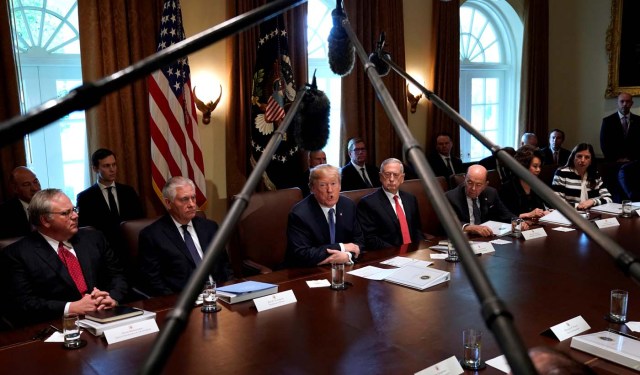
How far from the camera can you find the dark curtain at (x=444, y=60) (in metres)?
6.99

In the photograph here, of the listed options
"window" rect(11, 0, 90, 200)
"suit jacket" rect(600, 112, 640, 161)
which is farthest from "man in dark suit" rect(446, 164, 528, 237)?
"suit jacket" rect(600, 112, 640, 161)

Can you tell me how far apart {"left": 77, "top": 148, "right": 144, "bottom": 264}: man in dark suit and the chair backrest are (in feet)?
3.25

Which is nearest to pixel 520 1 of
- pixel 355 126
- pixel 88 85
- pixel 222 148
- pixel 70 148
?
pixel 355 126

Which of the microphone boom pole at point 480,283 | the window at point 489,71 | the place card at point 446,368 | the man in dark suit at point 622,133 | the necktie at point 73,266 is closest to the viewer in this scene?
the microphone boom pole at point 480,283

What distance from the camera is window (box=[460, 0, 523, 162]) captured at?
8023mm

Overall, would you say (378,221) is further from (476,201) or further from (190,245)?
(190,245)

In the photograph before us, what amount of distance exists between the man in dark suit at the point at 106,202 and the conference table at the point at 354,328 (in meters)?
1.85

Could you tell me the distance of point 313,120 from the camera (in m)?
1.11

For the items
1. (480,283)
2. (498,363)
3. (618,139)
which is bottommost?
(498,363)

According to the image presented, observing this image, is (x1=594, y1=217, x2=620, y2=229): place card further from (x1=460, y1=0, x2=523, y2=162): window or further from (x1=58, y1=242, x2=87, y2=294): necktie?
(x1=460, y1=0, x2=523, y2=162): window

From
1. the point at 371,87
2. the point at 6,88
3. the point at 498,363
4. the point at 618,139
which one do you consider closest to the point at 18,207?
the point at 6,88

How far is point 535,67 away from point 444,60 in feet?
6.77

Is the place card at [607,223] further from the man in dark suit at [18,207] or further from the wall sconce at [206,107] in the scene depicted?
the man in dark suit at [18,207]

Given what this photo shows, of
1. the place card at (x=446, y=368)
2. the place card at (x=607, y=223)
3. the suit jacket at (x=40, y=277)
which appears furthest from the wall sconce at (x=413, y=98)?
the place card at (x=446, y=368)
